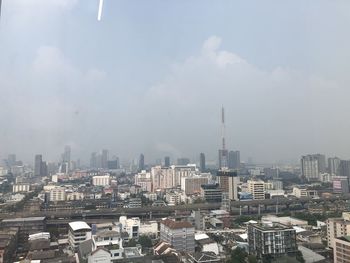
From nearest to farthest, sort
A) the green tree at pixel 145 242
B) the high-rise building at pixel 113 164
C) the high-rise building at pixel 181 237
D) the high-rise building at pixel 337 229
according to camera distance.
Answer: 1. the high-rise building at pixel 337 229
2. the high-rise building at pixel 181 237
3. the green tree at pixel 145 242
4. the high-rise building at pixel 113 164

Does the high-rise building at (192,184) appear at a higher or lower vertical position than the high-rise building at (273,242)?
higher

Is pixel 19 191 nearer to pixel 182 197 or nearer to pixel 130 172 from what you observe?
pixel 182 197

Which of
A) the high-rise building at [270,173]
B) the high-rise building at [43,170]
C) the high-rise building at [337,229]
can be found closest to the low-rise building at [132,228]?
the high-rise building at [337,229]

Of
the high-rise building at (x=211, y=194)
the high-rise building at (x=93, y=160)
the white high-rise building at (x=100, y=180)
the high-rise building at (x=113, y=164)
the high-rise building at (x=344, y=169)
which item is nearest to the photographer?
the high-rise building at (x=211, y=194)

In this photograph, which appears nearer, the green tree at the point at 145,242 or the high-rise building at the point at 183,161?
the green tree at the point at 145,242

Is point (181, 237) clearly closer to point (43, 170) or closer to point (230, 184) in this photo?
point (230, 184)

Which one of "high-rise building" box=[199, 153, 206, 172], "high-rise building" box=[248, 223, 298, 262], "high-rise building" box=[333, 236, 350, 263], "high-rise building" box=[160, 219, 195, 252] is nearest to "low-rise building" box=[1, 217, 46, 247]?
"high-rise building" box=[160, 219, 195, 252]

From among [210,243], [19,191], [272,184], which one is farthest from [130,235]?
[272,184]

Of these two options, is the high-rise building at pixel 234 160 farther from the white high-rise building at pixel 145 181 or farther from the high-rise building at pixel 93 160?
the high-rise building at pixel 93 160
